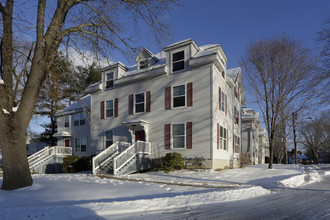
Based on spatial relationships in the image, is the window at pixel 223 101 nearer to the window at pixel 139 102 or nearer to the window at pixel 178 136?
the window at pixel 178 136

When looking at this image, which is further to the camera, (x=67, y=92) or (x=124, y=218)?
(x=67, y=92)

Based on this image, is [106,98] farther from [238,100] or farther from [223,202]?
[223,202]

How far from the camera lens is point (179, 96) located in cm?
1496

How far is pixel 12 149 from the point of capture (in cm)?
676

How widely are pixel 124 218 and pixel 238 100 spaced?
19.4 meters

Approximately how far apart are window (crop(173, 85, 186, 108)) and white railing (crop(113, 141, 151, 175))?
340cm

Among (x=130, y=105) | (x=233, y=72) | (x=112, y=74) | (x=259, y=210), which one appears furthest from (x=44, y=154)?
(x=233, y=72)

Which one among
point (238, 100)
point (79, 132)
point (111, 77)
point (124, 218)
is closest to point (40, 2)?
point (124, 218)

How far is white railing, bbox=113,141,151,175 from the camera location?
12.5 meters

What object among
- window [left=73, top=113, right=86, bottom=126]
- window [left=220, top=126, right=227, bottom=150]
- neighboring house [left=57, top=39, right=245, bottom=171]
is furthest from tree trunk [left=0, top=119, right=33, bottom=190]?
window [left=73, top=113, right=86, bottom=126]

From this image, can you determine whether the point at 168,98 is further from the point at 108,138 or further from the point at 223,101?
the point at 108,138

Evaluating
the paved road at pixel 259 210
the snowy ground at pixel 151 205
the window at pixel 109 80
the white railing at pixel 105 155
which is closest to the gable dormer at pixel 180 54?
the window at pixel 109 80

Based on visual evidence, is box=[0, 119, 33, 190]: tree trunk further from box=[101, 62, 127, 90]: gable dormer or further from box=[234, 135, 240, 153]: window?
box=[234, 135, 240, 153]: window

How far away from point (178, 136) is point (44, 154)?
37.6ft
